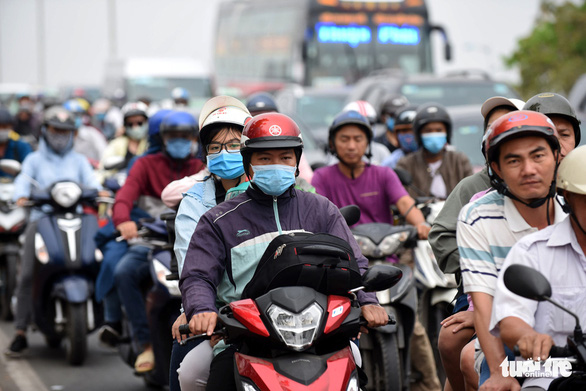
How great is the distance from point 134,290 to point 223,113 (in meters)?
2.63

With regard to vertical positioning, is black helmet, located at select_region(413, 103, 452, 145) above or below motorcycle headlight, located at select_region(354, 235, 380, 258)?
above

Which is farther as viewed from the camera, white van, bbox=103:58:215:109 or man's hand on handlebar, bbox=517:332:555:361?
white van, bbox=103:58:215:109

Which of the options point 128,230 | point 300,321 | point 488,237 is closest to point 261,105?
point 128,230

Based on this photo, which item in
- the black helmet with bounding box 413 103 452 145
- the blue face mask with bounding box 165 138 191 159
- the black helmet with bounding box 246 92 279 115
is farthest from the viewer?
the black helmet with bounding box 246 92 279 115

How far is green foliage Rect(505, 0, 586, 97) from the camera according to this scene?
3302 cm

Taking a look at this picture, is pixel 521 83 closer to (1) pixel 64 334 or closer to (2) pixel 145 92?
(2) pixel 145 92

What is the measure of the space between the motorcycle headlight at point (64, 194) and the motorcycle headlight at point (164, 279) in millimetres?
2281

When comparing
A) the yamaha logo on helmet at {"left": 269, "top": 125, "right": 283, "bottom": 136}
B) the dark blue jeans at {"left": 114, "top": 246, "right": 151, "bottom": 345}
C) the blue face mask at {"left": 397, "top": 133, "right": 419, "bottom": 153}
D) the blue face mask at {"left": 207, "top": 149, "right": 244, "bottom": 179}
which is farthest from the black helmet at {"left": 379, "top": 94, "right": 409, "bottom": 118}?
the yamaha logo on helmet at {"left": 269, "top": 125, "right": 283, "bottom": 136}

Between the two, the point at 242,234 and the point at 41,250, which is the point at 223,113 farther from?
the point at 41,250

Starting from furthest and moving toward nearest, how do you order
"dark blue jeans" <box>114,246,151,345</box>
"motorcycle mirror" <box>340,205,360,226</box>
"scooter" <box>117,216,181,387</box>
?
"dark blue jeans" <box>114,246,151,345</box> → "scooter" <box>117,216,181,387</box> → "motorcycle mirror" <box>340,205,360,226</box>

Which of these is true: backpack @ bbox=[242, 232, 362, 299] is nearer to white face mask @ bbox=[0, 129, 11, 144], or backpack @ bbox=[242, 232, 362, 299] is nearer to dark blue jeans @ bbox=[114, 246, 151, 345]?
dark blue jeans @ bbox=[114, 246, 151, 345]

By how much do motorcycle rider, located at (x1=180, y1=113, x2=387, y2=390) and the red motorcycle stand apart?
23 centimetres

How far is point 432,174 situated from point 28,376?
3742 millimetres

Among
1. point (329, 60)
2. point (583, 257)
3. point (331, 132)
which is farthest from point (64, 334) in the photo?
point (329, 60)
